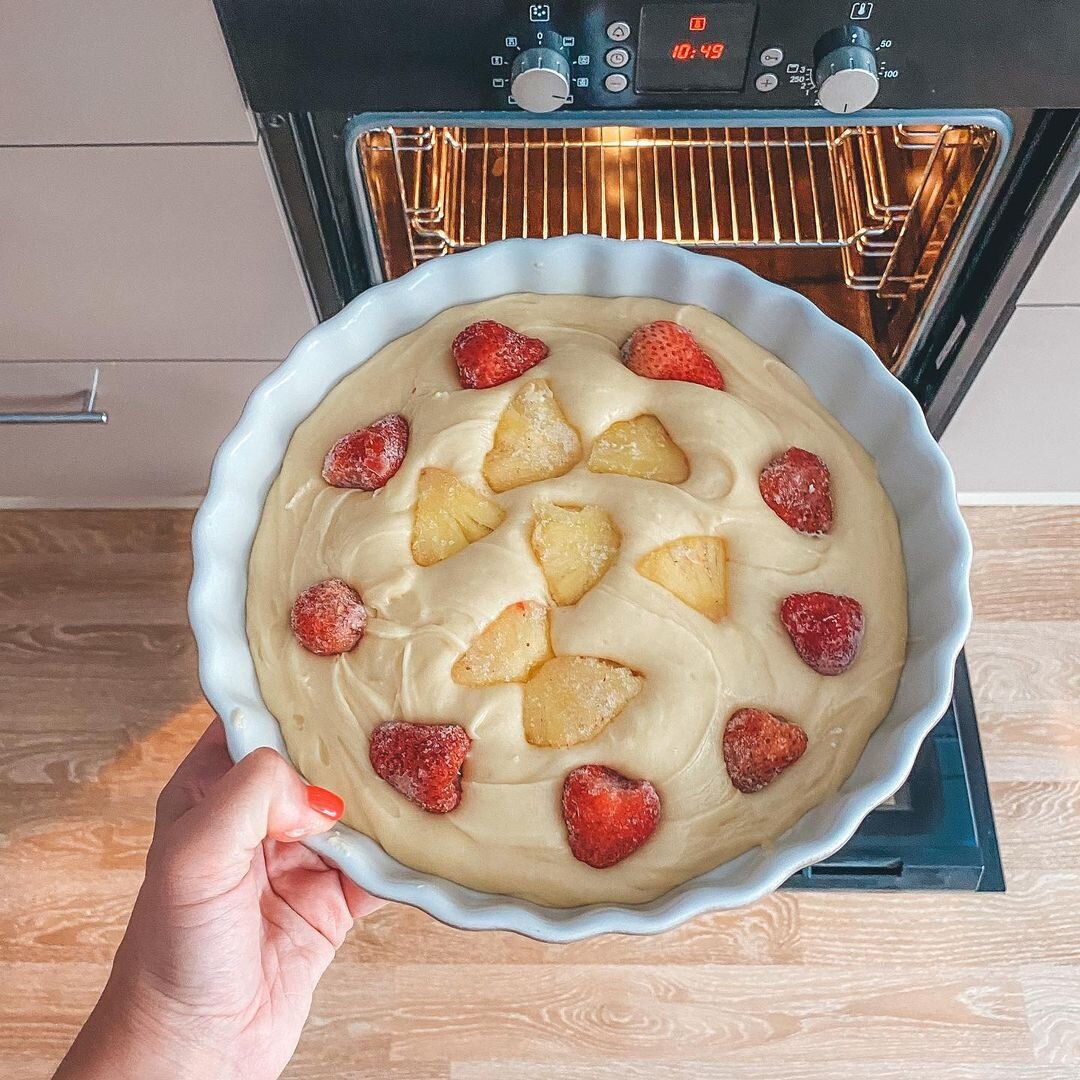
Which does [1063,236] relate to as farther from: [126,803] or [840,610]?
[126,803]

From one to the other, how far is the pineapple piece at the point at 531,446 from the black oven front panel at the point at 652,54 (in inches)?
12.2

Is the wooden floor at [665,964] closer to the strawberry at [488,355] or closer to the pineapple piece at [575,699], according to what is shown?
the pineapple piece at [575,699]

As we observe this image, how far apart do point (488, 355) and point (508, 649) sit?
0.32 metres

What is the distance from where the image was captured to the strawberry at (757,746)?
994 mm

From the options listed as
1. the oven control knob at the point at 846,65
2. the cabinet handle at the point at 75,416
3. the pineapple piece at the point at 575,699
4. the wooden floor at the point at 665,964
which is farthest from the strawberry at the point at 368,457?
the wooden floor at the point at 665,964

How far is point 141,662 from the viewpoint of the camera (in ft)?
6.50

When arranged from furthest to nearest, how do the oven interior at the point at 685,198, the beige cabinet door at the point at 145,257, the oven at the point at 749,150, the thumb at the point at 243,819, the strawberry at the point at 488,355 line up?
the oven interior at the point at 685,198 → the beige cabinet door at the point at 145,257 → the strawberry at the point at 488,355 → the oven at the point at 749,150 → the thumb at the point at 243,819

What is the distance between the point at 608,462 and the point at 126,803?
4.02 feet

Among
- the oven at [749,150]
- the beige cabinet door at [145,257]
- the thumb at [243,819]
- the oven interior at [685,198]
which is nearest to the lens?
the thumb at [243,819]

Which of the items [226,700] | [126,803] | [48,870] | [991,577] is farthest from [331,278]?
[991,577]

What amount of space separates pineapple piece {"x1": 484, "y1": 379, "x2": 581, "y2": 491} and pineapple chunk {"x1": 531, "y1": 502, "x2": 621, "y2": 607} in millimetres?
62

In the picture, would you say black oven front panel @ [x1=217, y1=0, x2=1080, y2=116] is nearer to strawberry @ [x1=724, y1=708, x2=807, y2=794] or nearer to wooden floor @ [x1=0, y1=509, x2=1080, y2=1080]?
strawberry @ [x1=724, y1=708, x2=807, y2=794]

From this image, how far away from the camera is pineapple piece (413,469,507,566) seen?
1.08 m

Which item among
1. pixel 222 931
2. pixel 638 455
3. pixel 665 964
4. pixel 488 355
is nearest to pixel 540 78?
pixel 488 355
